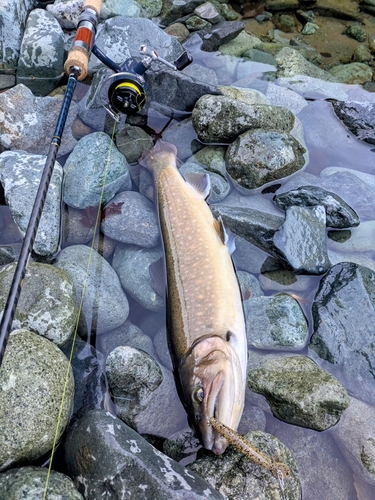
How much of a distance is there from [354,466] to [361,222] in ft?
8.87

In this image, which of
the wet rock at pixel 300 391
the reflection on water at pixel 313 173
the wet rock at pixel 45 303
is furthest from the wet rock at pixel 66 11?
the wet rock at pixel 300 391

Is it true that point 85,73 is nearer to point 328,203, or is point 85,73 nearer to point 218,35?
point 328,203

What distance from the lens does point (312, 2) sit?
27.2 ft

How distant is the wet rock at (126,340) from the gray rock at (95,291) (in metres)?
0.07

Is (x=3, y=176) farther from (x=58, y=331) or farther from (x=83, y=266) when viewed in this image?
(x=58, y=331)

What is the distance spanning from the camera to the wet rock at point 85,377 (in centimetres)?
369

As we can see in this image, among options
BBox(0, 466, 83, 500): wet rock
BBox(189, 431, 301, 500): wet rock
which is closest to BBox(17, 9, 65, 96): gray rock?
BBox(0, 466, 83, 500): wet rock

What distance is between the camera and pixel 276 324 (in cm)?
417

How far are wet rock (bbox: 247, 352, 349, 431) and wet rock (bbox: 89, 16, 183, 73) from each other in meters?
4.73

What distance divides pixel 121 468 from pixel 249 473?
2.98ft

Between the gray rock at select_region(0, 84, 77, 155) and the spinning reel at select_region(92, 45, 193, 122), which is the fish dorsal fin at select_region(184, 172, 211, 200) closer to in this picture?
the spinning reel at select_region(92, 45, 193, 122)

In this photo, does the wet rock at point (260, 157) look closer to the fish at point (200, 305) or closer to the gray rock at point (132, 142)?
the fish at point (200, 305)

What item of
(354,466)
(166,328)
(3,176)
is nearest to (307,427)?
(354,466)

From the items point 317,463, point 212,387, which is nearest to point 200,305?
point 212,387
